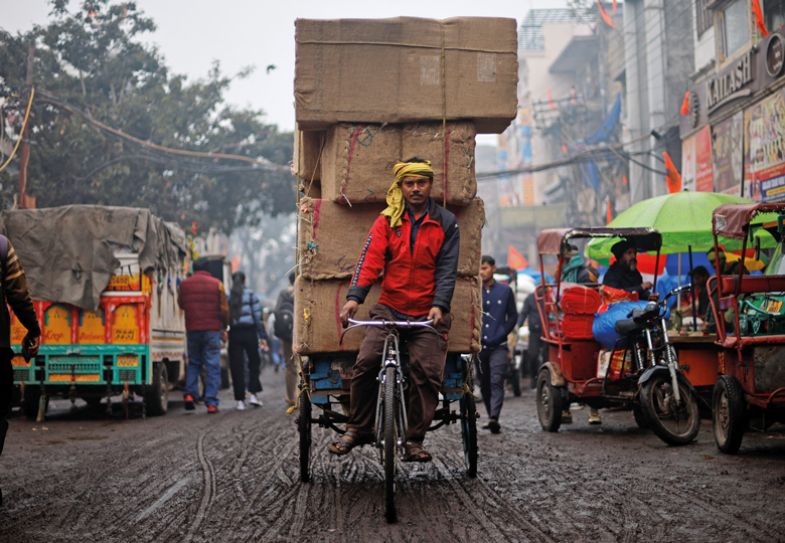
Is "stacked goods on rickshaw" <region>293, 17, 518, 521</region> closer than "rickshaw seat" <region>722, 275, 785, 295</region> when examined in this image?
Yes

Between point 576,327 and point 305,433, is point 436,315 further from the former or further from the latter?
point 576,327

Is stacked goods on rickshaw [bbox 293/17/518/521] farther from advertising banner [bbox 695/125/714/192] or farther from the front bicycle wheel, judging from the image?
advertising banner [bbox 695/125/714/192]

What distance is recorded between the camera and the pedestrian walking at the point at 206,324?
1546 centimetres

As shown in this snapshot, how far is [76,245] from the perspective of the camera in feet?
48.3

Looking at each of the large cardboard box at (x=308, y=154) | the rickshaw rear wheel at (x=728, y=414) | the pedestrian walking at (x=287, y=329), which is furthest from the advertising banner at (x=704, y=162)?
the large cardboard box at (x=308, y=154)

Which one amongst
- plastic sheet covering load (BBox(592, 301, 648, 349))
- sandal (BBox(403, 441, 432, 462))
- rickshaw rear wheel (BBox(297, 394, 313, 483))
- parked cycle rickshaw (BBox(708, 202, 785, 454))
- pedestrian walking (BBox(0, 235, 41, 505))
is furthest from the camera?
plastic sheet covering load (BBox(592, 301, 648, 349))

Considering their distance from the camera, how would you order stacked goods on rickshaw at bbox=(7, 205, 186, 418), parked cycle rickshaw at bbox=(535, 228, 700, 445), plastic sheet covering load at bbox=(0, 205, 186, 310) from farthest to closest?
plastic sheet covering load at bbox=(0, 205, 186, 310) < stacked goods on rickshaw at bbox=(7, 205, 186, 418) < parked cycle rickshaw at bbox=(535, 228, 700, 445)

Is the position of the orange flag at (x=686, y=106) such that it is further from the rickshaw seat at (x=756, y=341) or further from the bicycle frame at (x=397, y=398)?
the bicycle frame at (x=397, y=398)

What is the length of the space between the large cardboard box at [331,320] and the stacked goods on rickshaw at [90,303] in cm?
748

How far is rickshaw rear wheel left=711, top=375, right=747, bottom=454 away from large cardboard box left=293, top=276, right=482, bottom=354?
2.63 metres

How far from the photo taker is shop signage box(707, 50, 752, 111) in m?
21.0

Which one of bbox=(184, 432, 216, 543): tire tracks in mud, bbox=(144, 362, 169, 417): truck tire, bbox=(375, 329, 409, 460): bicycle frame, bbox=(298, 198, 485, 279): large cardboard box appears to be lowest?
bbox=(184, 432, 216, 543): tire tracks in mud

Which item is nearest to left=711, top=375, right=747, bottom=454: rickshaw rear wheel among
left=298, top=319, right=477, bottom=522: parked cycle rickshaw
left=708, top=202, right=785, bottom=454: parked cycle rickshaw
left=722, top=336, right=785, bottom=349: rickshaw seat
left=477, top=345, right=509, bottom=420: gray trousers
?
left=708, top=202, right=785, bottom=454: parked cycle rickshaw

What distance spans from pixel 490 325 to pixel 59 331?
6.02m
